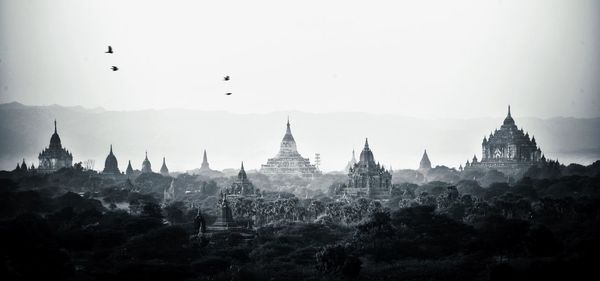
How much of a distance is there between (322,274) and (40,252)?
26.1 meters

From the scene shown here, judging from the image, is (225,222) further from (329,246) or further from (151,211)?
→ (329,246)

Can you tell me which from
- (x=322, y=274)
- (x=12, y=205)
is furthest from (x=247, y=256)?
(x=12, y=205)

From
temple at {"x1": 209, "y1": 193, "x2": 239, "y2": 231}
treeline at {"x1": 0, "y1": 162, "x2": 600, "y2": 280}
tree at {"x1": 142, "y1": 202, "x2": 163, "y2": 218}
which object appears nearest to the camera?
treeline at {"x1": 0, "y1": 162, "x2": 600, "y2": 280}

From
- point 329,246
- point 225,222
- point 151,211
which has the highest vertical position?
point 151,211

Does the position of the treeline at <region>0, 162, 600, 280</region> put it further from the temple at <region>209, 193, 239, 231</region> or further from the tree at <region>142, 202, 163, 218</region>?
the temple at <region>209, 193, 239, 231</region>

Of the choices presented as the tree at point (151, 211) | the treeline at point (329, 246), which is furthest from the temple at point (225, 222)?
the tree at point (151, 211)

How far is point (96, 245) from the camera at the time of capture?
386 feet

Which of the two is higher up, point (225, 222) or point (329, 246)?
point (225, 222)

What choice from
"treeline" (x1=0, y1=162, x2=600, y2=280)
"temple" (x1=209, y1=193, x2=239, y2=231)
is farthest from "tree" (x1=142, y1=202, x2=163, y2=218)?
"temple" (x1=209, y1=193, x2=239, y2=231)

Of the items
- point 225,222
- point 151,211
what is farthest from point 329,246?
point 151,211

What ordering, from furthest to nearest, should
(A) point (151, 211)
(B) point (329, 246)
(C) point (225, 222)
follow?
(A) point (151, 211)
(C) point (225, 222)
(B) point (329, 246)

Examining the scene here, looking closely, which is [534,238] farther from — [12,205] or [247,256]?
[12,205]

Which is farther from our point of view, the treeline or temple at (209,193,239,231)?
temple at (209,193,239,231)

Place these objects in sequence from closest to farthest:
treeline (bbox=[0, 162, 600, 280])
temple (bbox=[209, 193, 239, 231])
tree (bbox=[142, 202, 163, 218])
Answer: treeline (bbox=[0, 162, 600, 280]) < temple (bbox=[209, 193, 239, 231]) < tree (bbox=[142, 202, 163, 218])
